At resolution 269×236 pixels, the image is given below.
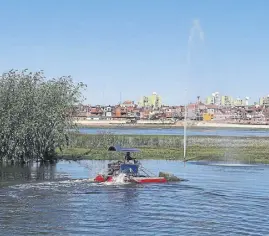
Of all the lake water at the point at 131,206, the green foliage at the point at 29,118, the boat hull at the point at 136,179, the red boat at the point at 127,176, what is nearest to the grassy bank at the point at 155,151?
the green foliage at the point at 29,118

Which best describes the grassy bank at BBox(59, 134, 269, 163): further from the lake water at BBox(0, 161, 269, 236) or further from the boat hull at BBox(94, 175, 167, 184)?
the boat hull at BBox(94, 175, 167, 184)

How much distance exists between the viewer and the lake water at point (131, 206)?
111 feet

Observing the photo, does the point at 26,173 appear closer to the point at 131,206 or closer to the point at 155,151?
the point at 131,206

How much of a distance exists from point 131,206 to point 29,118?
34.5 m

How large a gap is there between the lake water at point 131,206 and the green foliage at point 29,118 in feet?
30.8

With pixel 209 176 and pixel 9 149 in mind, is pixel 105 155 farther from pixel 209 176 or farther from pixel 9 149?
pixel 209 176

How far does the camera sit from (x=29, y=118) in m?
72.6

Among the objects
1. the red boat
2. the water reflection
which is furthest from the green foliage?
the red boat

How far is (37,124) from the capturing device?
72000 millimetres

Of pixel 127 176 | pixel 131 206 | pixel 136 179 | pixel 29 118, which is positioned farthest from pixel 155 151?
pixel 131 206

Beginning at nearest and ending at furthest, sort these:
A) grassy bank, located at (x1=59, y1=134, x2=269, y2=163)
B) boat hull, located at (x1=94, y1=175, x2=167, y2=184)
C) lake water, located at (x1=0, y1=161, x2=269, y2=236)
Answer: lake water, located at (x1=0, y1=161, x2=269, y2=236), boat hull, located at (x1=94, y1=175, x2=167, y2=184), grassy bank, located at (x1=59, y1=134, x2=269, y2=163)

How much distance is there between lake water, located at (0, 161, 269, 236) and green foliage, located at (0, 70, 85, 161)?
9398 millimetres

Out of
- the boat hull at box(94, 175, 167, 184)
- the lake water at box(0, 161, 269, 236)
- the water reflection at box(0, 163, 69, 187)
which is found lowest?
the lake water at box(0, 161, 269, 236)

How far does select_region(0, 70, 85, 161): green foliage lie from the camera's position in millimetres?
71438
